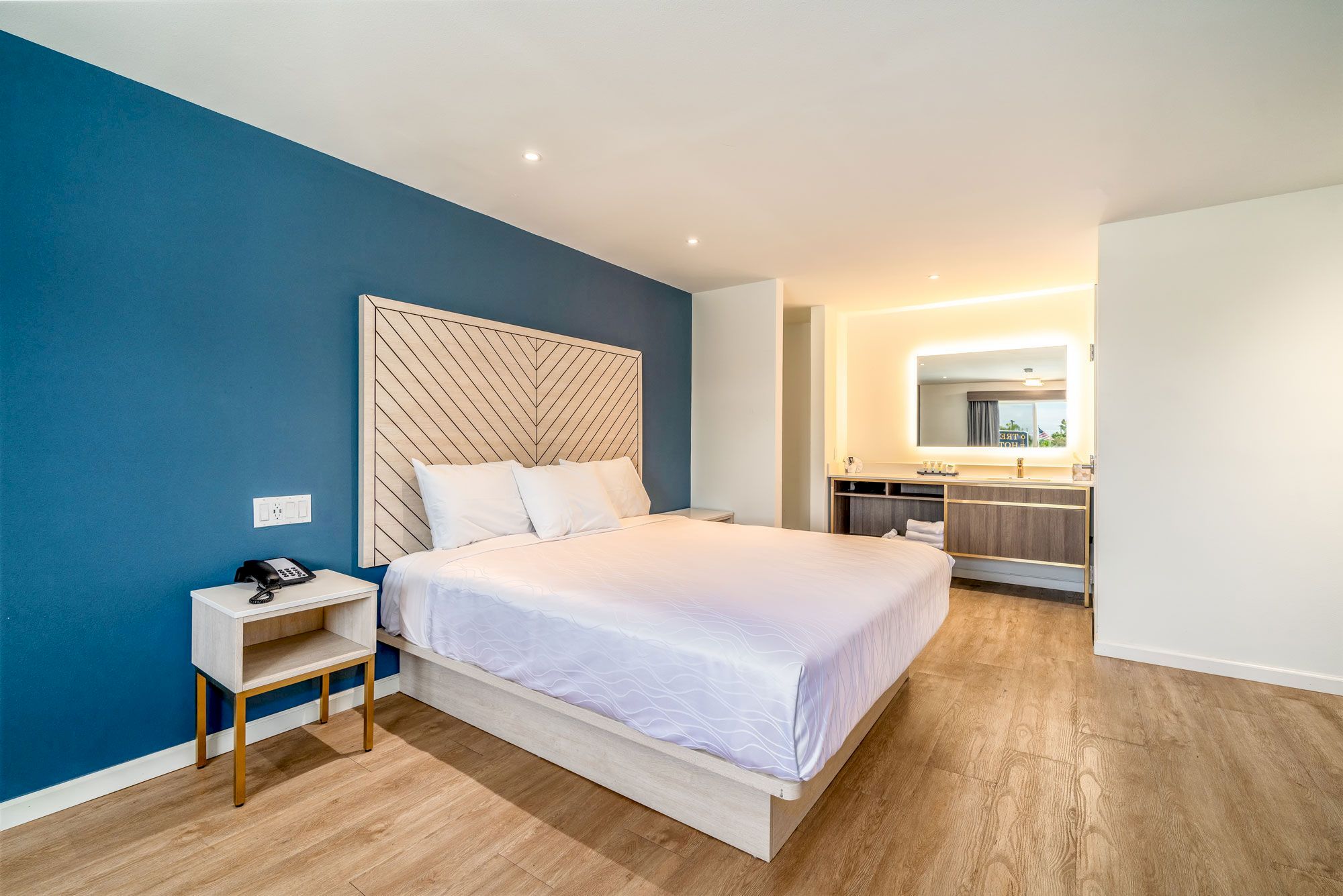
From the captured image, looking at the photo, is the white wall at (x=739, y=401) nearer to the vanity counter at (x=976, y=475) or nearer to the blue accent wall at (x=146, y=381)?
the vanity counter at (x=976, y=475)

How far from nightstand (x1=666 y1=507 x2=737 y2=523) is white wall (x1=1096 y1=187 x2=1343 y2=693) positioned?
251 cm

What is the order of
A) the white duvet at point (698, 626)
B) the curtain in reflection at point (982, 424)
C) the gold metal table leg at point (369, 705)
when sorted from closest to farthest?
the white duvet at point (698, 626) < the gold metal table leg at point (369, 705) < the curtain in reflection at point (982, 424)

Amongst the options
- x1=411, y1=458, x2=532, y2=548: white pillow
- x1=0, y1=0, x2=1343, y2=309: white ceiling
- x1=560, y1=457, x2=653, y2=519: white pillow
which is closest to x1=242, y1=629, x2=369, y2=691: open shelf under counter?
x1=411, y1=458, x2=532, y2=548: white pillow

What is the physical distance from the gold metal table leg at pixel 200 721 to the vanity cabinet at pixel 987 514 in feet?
15.7

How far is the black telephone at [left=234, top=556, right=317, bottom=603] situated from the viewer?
222cm

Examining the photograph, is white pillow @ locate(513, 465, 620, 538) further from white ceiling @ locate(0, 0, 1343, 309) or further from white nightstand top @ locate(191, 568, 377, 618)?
white ceiling @ locate(0, 0, 1343, 309)

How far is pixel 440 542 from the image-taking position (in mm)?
2881

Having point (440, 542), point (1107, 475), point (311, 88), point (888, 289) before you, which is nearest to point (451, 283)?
point (311, 88)

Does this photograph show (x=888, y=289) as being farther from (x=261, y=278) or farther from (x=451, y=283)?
(x=261, y=278)

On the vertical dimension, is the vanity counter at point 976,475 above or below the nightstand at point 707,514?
above

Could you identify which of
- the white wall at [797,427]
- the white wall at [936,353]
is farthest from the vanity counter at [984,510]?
the white wall at [797,427]

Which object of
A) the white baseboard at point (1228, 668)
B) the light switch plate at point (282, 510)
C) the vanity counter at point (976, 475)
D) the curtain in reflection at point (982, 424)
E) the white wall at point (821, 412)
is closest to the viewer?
the light switch plate at point (282, 510)

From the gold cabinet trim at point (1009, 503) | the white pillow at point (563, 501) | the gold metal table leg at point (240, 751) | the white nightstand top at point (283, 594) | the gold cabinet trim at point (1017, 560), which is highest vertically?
the white pillow at point (563, 501)

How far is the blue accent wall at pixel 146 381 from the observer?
1954 mm
